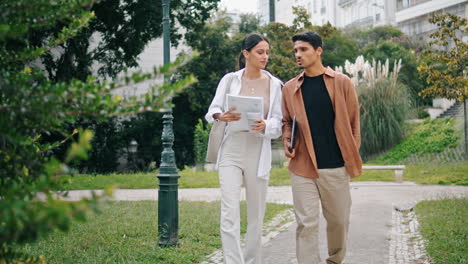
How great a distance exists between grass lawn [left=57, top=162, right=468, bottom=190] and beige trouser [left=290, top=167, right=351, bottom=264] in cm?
986

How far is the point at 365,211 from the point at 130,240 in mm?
4880

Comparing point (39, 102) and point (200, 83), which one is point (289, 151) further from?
point (200, 83)

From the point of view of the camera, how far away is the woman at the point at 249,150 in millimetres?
4707

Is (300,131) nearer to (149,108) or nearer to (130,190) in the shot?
(149,108)

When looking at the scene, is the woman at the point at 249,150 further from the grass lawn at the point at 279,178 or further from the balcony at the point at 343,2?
the balcony at the point at 343,2

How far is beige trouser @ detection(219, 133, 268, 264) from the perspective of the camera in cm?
470

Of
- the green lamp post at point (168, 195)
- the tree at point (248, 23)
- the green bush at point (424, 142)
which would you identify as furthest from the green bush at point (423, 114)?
the green lamp post at point (168, 195)

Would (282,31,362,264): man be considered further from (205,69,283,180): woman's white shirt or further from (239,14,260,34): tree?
(239,14,260,34): tree

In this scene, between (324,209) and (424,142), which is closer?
(324,209)

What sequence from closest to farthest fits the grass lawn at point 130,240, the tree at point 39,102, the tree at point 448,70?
the tree at point 39,102
the grass lawn at point 130,240
the tree at point 448,70

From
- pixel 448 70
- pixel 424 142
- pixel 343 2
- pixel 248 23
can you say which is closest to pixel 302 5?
pixel 343 2

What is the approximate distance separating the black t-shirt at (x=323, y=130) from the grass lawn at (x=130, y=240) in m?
2.02

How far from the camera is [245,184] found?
486cm

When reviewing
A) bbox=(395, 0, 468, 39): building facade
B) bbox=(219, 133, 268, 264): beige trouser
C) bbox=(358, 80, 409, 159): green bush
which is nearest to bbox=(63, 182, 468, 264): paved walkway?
bbox=(219, 133, 268, 264): beige trouser
